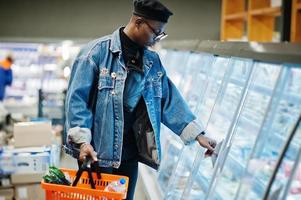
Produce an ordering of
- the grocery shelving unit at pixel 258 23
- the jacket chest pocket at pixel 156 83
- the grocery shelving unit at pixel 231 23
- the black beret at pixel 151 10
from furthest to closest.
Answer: the grocery shelving unit at pixel 231 23
the grocery shelving unit at pixel 258 23
the jacket chest pocket at pixel 156 83
the black beret at pixel 151 10

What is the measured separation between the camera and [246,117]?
3.02m

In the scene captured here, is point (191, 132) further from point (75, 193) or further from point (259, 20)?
point (259, 20)

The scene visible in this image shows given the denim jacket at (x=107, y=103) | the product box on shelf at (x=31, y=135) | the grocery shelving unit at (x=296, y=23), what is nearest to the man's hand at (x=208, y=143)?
the denim jacket at (x=107, y=103)

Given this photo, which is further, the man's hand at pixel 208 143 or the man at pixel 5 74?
the man at pixel 5 74

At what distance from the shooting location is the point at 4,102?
312 inches

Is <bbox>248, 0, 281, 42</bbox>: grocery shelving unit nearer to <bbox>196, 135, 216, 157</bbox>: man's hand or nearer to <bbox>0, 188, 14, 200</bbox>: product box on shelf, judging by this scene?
<bbox>196, 135, 216, 157</bbox>: man's hand

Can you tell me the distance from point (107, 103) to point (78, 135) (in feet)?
0.93

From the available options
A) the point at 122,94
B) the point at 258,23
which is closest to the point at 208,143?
the point at 122,94

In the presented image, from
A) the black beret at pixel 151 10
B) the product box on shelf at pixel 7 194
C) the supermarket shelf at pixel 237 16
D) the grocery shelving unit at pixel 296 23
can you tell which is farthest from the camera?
the supermarket shelf at pixel 237 16

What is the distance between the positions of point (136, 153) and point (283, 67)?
1.04 m

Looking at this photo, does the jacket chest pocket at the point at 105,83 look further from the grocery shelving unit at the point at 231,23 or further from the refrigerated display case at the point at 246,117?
the grocery shelving unit at the point at 231,23

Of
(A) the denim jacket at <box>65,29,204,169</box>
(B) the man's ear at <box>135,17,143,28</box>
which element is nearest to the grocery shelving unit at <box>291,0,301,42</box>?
(A) the denim jacket at <box>65,29,204,169</box>

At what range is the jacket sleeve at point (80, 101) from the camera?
2328mm

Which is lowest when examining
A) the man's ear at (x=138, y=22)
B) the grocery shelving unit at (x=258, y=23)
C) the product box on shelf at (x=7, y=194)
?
the product box on shelf at (x=7, y=194)
